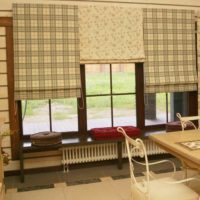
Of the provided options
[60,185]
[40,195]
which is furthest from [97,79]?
[40,195]

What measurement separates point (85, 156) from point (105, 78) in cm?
107

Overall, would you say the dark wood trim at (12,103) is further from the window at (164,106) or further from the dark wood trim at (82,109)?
the window at (164,106)

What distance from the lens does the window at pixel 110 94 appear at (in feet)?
13.5

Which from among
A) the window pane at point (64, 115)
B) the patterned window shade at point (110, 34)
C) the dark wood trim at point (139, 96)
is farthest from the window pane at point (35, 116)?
the dark wood trim at point (139, 96)

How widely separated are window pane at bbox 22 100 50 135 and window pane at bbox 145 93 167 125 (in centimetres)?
140

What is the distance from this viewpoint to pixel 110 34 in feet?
12.8

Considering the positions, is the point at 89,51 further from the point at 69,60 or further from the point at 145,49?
the point at 145,49

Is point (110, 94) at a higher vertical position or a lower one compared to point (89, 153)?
higher

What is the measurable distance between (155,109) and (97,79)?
0.96 m

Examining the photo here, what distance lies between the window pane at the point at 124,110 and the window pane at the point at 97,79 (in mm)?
213

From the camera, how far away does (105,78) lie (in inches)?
164

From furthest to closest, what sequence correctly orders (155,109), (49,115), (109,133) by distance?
(155,109)
(49,115)
(109,133)

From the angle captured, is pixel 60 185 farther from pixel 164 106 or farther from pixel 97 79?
pixel 164 106

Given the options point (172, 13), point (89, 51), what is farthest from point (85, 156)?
point (172, 13)
